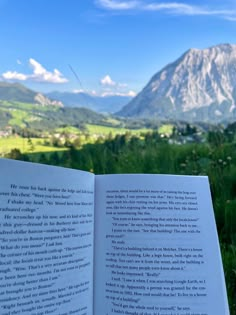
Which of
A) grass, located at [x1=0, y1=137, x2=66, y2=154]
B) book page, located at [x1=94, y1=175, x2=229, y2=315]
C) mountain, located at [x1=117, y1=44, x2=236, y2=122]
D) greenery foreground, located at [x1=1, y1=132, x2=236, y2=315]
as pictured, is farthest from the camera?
mountain, located at [x1=117, y1=44, x2=236, y2=122]

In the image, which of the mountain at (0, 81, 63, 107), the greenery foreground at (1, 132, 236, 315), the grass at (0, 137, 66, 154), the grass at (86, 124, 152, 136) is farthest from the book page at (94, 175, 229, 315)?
the mountain at (0, 81, 63, 107)

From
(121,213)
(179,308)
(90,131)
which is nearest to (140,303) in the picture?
(179,308)

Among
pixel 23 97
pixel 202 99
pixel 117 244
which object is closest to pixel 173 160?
pixel 117 244

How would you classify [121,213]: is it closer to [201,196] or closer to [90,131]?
[201,196]

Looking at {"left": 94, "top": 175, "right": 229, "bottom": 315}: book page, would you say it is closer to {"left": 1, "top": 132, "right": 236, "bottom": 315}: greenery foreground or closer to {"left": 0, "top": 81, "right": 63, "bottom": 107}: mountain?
{"left": 1, "top": 132, "right": 236, "bottom": 315}: greenery foreground

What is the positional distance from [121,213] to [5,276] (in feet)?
1.01

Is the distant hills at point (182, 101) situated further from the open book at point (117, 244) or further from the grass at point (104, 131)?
the open book at point (117, 244)

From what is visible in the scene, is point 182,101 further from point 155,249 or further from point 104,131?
point 155,249

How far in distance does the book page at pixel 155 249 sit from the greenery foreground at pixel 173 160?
0.88 metres

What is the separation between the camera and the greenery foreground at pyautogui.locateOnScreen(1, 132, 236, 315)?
2.43m

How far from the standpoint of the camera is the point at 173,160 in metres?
3.16

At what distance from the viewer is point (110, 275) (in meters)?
1.06

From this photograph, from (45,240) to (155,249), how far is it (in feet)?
0.81

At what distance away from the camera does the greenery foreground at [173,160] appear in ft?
7.97
